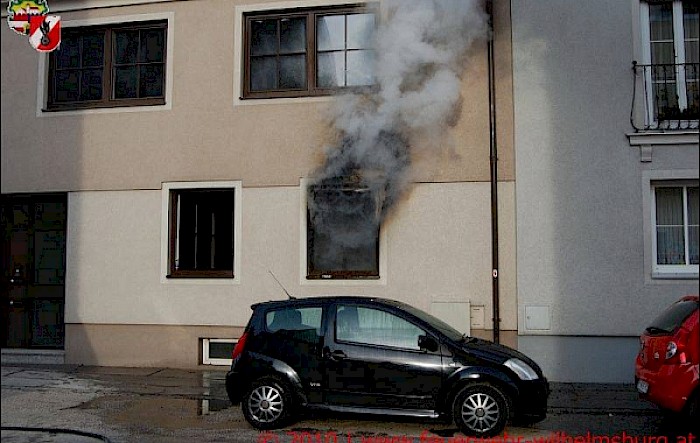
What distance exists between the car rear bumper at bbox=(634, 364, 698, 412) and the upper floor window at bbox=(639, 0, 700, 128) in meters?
4.80

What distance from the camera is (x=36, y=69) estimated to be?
1290 cm

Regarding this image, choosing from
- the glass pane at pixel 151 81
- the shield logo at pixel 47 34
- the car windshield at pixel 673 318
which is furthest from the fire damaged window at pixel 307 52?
the car windshield at pixel 673 318

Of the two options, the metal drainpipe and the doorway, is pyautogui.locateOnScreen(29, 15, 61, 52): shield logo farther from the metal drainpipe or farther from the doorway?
the metal drainpipe

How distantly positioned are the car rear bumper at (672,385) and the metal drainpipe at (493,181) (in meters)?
3.49

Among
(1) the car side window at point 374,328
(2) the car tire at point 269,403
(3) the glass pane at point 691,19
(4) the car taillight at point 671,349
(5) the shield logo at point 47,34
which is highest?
(5) the shield logo at point 47,34

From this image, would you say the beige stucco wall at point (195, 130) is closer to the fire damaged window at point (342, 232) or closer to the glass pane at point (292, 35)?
the glass pane at point (292, 35)

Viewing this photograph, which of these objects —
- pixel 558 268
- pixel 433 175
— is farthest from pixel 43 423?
pixel 558 268

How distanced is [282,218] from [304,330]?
160 inches

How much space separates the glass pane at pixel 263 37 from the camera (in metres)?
12.3

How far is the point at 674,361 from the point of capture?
7164 millimetres

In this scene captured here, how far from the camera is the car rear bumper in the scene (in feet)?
22.9

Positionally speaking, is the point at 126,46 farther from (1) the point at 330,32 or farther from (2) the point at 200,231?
(1) the point at 330,32

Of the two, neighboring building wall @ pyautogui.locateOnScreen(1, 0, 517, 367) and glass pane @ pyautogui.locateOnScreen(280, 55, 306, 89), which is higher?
glass pane @ pyautogui.locateOnScreen(280, 55, 306, 89)

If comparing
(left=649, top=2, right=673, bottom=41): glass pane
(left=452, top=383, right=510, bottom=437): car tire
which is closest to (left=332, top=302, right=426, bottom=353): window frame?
(left=452, top=383, right=510, bottom=437): car tire
